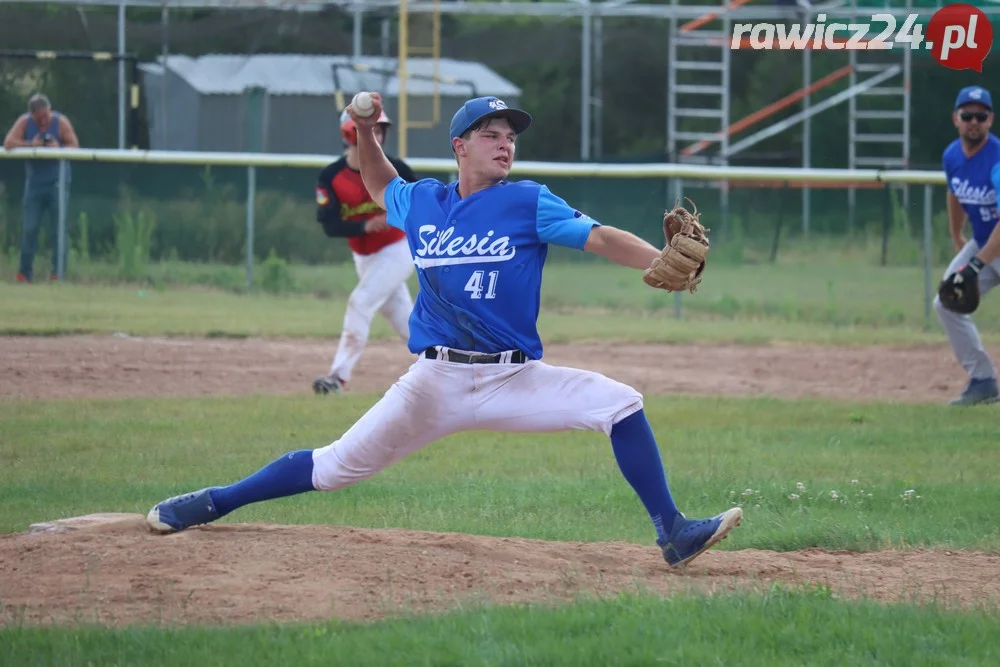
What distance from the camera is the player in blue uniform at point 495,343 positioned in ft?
17.9

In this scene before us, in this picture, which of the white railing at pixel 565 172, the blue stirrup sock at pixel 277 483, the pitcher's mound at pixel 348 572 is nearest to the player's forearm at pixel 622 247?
the pitcher's mound at pixel 348 572

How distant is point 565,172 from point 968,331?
271 inches

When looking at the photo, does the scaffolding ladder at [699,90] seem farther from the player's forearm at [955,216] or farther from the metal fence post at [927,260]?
the player's forearm at [955,216]

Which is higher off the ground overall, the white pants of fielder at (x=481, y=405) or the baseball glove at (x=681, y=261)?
the baseball glove at (x=681, y=261)

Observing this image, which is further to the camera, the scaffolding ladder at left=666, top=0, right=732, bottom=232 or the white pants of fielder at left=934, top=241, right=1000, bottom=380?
the scaffolding ladder at left=666, top=0, right=732, bottom=232

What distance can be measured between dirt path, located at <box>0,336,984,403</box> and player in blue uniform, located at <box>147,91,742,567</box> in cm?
594

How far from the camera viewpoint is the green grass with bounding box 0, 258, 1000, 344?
49.5ft

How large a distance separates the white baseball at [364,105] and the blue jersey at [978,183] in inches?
240

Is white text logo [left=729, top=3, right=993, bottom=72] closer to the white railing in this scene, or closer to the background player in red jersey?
the white railing

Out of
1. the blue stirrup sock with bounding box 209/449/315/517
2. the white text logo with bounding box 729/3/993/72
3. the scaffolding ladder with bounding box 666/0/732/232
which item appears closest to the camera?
the blue stirrup sock with bounding box 209/449/315/517

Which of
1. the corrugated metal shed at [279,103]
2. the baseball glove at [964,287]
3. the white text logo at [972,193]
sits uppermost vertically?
the corrugated metal shed at [279,103]

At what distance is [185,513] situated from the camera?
596cm

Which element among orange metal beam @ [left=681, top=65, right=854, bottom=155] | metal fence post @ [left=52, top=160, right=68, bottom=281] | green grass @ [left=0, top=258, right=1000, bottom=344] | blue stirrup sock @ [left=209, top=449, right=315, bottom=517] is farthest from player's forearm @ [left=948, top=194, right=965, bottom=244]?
orange metal beam @ [left=681, top=65, right=854, bottom=155]

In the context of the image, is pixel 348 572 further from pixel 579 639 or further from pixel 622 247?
pixel 622 247
